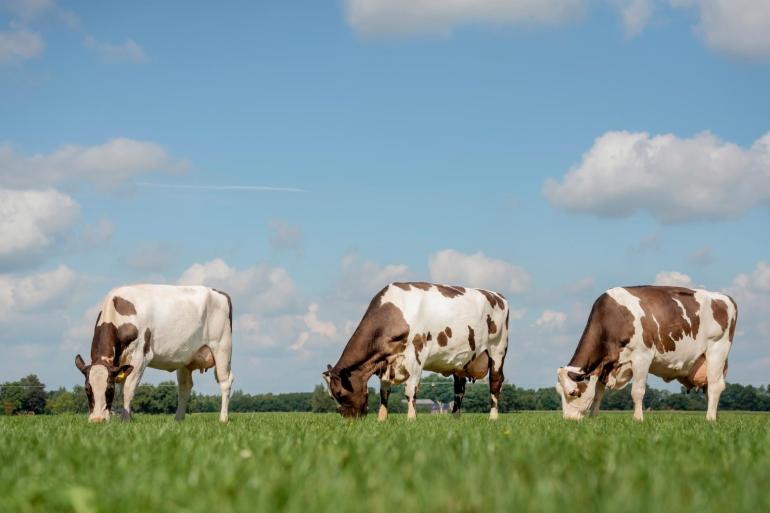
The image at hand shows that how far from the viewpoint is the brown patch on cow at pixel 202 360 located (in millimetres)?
18578

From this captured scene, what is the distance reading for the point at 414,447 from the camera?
6.37 metres

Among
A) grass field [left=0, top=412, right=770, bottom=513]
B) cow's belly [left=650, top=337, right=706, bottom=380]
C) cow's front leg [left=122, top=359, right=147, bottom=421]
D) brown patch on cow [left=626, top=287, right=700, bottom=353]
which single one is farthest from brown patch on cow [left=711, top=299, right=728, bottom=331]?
Result: cow's front leg [left=122, top=359, right=147, bottom=421]

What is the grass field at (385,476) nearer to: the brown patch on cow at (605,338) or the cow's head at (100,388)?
the cow's head at (100,388)

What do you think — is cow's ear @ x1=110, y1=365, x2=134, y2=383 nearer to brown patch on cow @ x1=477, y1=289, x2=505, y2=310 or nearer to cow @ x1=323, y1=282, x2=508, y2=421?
cow @ x1=323, y1=282, x2=508, y2=421

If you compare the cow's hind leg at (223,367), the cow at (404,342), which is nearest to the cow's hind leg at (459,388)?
the cow at (404,342)

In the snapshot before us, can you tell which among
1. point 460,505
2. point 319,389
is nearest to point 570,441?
point 460,505

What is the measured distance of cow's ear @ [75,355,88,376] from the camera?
15759 millimetres

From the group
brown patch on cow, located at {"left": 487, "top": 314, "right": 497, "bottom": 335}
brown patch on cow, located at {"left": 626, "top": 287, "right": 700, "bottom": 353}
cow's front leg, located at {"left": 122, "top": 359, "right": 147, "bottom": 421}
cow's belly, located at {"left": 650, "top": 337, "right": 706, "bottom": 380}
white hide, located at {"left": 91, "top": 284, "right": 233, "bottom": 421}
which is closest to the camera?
cow's front leg, located at {"left": 122, "top": 359, "right": 147, "bottom": 421}

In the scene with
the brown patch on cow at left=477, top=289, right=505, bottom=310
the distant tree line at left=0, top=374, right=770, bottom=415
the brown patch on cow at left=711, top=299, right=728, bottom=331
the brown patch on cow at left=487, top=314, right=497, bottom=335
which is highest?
the brown patch on cow at left=477, top=289, right=505, bottom=310

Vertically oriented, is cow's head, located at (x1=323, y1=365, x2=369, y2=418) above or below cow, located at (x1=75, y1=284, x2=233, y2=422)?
below

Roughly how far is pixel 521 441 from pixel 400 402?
8339cm

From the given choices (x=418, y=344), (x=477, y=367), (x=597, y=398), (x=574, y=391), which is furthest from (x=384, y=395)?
(x=597, y=398)

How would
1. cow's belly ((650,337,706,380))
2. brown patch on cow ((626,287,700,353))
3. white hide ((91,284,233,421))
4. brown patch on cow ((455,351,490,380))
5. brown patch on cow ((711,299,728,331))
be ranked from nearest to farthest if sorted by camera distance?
white hide ((91,284,233,421)) < brown patch on cow ((626,287,700,353)) < cow's belly ((650,337,706,380)) < brown patch on cow ((711,299,728,331)) < brown patch on cow ((455,351,490,380))

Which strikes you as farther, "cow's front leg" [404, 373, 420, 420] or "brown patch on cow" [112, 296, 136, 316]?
"cow's front leg" [404, 373, 420, 420]
